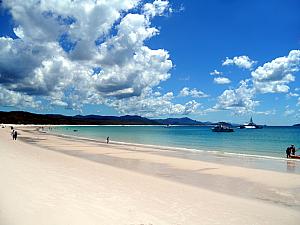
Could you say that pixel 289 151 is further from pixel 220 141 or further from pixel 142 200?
pixel 220 141

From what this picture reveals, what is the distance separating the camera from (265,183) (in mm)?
15508

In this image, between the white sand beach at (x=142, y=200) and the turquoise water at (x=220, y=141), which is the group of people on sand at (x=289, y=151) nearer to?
the turquoise water at (x=220, y=141)

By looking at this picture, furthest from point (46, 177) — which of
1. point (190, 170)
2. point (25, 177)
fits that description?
point (190, 170)

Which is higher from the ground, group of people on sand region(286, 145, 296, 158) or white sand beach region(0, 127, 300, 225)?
group of people on sand region(286, 145, 296, 158)

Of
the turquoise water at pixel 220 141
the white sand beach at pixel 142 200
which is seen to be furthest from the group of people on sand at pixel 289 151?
the white sand beach at pixel 142 200

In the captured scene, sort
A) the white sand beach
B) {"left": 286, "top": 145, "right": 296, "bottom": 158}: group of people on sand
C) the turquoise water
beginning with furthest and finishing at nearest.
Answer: the turquoise water < {"left": 286, "top": 145, "right": 296, "bottom": 158}: group of people on sand < the white sand beach

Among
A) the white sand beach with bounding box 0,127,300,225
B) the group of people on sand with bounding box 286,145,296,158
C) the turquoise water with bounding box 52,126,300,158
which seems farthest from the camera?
the turquoise water with bounding box 52,126,300,158

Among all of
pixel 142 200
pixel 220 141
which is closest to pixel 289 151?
pixel 142 200

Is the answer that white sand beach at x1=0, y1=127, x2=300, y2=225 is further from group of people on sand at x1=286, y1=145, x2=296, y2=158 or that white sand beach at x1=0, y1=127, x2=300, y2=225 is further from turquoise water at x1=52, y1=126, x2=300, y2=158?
turquoise water at x1=52, y1=126, x2=300, y2=158

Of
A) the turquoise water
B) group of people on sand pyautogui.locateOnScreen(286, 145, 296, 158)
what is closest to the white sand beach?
group of people on sand pyautogui.locateOnScreen(286, 145, 296, 158)

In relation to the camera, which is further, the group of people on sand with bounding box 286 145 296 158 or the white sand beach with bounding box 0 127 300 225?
the group of people on sand with bounding box 286 145 296 158

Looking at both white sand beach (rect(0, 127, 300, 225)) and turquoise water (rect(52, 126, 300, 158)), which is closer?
white sand beach (rect(0, 127, 300, 225))

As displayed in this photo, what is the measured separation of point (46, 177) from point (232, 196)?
7.63 m

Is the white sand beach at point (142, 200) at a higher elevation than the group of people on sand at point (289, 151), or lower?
lower
